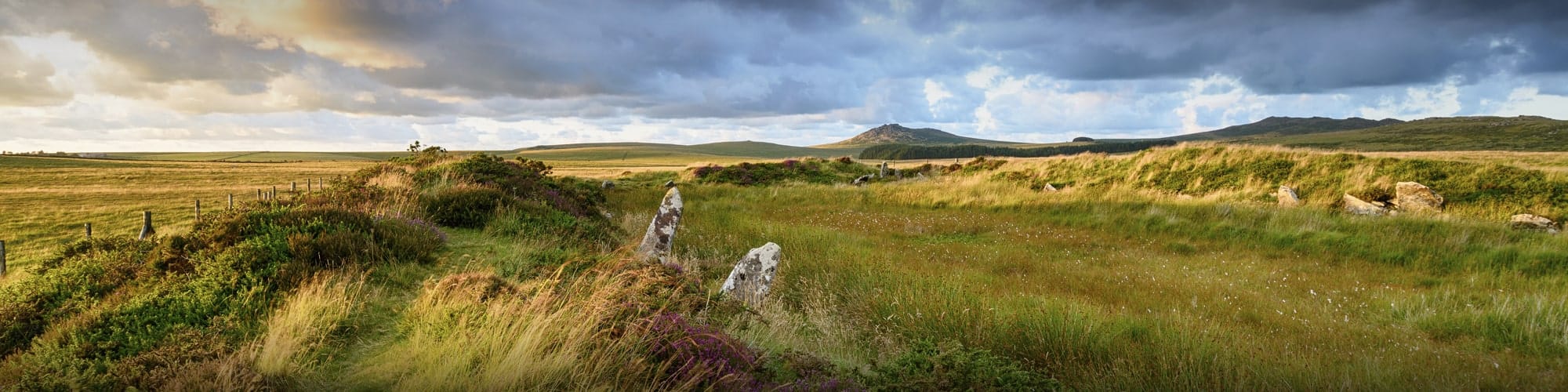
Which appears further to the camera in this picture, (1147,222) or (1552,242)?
(1147,222)

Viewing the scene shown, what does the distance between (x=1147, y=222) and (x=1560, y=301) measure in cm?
694

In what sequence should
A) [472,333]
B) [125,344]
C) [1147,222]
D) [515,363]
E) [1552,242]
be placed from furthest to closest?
[1147,222] → [1552,242] → [125,344] → [472,333] → [515,363]

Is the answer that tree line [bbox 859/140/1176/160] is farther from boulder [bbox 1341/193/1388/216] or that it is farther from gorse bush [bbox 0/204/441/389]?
gorse bush [bbox 0/204/441/389]

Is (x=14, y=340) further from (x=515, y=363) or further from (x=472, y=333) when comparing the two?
(x=515, y=363)

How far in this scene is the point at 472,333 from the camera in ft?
13.4

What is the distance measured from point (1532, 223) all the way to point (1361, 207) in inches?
109

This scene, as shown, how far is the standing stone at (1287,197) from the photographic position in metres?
15.3

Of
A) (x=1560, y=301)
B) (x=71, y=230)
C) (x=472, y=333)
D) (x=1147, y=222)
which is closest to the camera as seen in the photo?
(x=472, y=333)

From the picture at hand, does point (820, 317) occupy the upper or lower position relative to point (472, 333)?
lower

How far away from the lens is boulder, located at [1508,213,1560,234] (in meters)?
11.3

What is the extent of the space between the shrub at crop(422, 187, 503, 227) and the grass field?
36.3 inches

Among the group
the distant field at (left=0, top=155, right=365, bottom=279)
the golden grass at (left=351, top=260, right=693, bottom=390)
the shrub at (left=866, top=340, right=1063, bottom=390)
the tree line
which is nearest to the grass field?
the golden grass at (left=351, top=260, right=693, bottom=390)

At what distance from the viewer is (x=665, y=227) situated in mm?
10211

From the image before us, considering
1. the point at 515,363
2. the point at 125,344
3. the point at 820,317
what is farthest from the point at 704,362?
the point at 125,344
